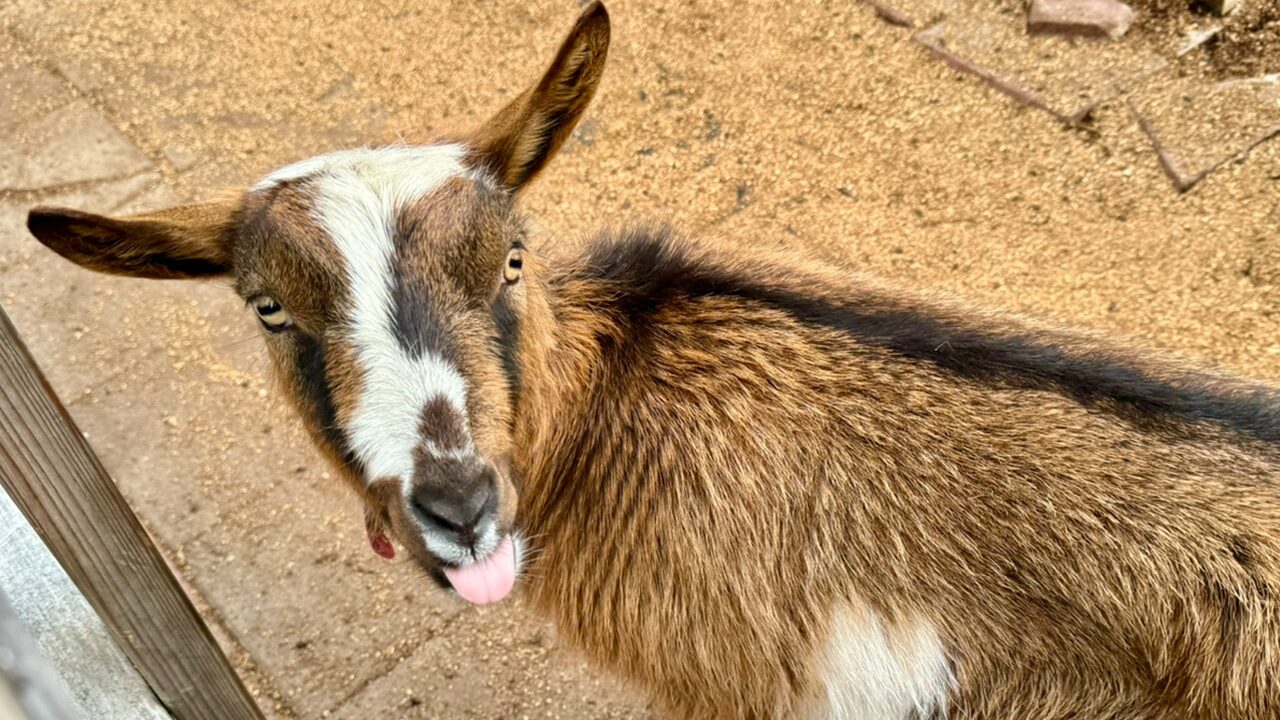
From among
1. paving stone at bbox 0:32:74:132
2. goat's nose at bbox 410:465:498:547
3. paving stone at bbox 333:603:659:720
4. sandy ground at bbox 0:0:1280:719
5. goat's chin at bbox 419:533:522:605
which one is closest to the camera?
goat's nose at bbox 410:465:498:547

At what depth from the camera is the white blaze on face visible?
206 cm

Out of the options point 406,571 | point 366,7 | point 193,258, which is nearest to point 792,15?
point 366,7

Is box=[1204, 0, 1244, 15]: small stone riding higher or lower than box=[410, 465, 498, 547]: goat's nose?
higher

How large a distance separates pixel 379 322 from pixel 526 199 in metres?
2.68

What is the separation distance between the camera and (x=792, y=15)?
530 centimetres

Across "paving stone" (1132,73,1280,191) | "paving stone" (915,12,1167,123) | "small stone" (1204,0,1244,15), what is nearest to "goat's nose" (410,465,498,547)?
"paving stone" (1132,73,1280,191)

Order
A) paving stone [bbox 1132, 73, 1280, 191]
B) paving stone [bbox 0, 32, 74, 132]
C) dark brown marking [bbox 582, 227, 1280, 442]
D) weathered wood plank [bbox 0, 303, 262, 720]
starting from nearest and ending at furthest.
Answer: weathered wood plank [bbox 0, 303, 262, 720], dark brown marking [bbox 582, 227, 1280, 442], paving stone [bbox 1132, 73, 1280, 191], paving stone [bbox 0, 32, 74, 132]

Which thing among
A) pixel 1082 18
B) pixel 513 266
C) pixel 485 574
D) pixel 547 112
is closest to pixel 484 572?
pixel 485 574

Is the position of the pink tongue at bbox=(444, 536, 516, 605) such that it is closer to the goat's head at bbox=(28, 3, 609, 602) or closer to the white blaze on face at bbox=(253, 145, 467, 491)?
A: the goat's head at bbox=(28, 3, 609, 602)

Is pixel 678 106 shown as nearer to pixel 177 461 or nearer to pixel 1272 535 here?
pixel 177 461

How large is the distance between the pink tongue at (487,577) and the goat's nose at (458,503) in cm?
9

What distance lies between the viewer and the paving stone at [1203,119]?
4.25 meters

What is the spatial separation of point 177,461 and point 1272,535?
3549 mm

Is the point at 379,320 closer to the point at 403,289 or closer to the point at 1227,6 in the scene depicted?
the point at 403,289
